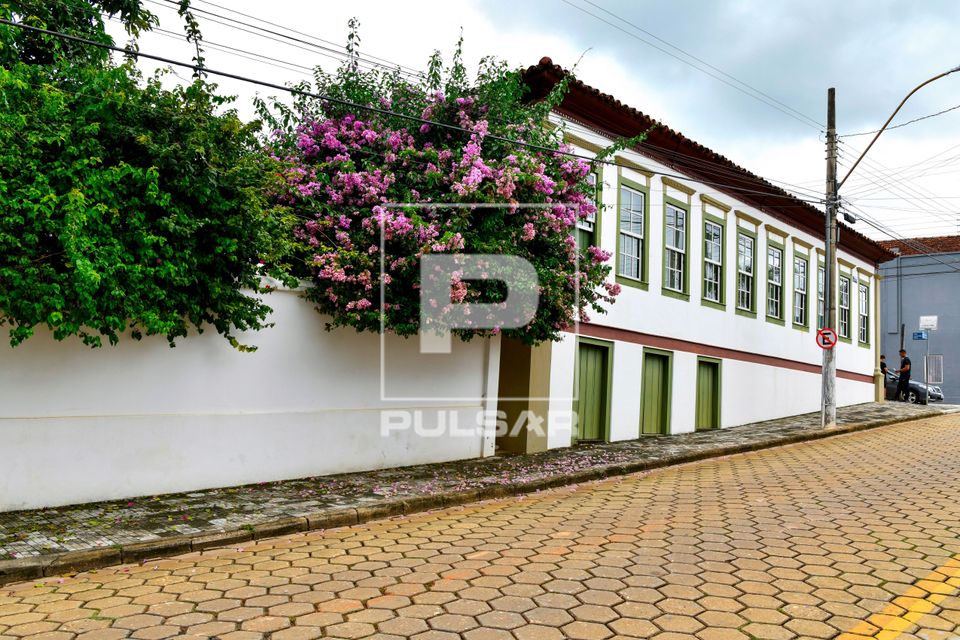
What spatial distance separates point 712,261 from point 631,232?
10.5ft

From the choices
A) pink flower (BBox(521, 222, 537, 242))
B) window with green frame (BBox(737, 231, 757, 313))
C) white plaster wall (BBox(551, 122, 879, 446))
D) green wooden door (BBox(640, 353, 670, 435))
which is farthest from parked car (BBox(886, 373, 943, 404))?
pink flower (BBox(521, 222, 537, 242))

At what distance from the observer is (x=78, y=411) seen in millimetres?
6855

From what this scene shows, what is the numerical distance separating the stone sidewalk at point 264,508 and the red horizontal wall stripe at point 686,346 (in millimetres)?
2026

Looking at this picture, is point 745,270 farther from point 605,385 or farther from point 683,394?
point 605,385

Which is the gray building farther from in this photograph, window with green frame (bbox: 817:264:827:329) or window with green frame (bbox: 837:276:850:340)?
window with green frame (bbox: 817:264:827:329)

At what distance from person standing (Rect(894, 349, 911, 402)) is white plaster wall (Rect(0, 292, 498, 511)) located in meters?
18.9

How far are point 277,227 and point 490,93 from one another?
3651 millimetres

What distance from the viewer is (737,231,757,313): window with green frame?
16.7 m

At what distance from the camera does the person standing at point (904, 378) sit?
2366cm

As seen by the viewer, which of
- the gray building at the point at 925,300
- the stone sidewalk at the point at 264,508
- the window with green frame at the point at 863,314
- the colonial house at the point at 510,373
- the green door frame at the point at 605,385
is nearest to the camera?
the stone sidewalk at the point at 264,508

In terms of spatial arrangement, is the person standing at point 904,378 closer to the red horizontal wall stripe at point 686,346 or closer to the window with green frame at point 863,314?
the window with green frame at point 863,314

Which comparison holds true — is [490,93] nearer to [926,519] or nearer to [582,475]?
[582,475]

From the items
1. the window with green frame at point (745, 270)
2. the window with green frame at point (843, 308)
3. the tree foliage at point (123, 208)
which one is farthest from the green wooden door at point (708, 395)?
the tree foliage at point (123, 208)

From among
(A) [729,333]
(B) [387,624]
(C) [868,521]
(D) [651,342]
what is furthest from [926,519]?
(A) [729,333]
